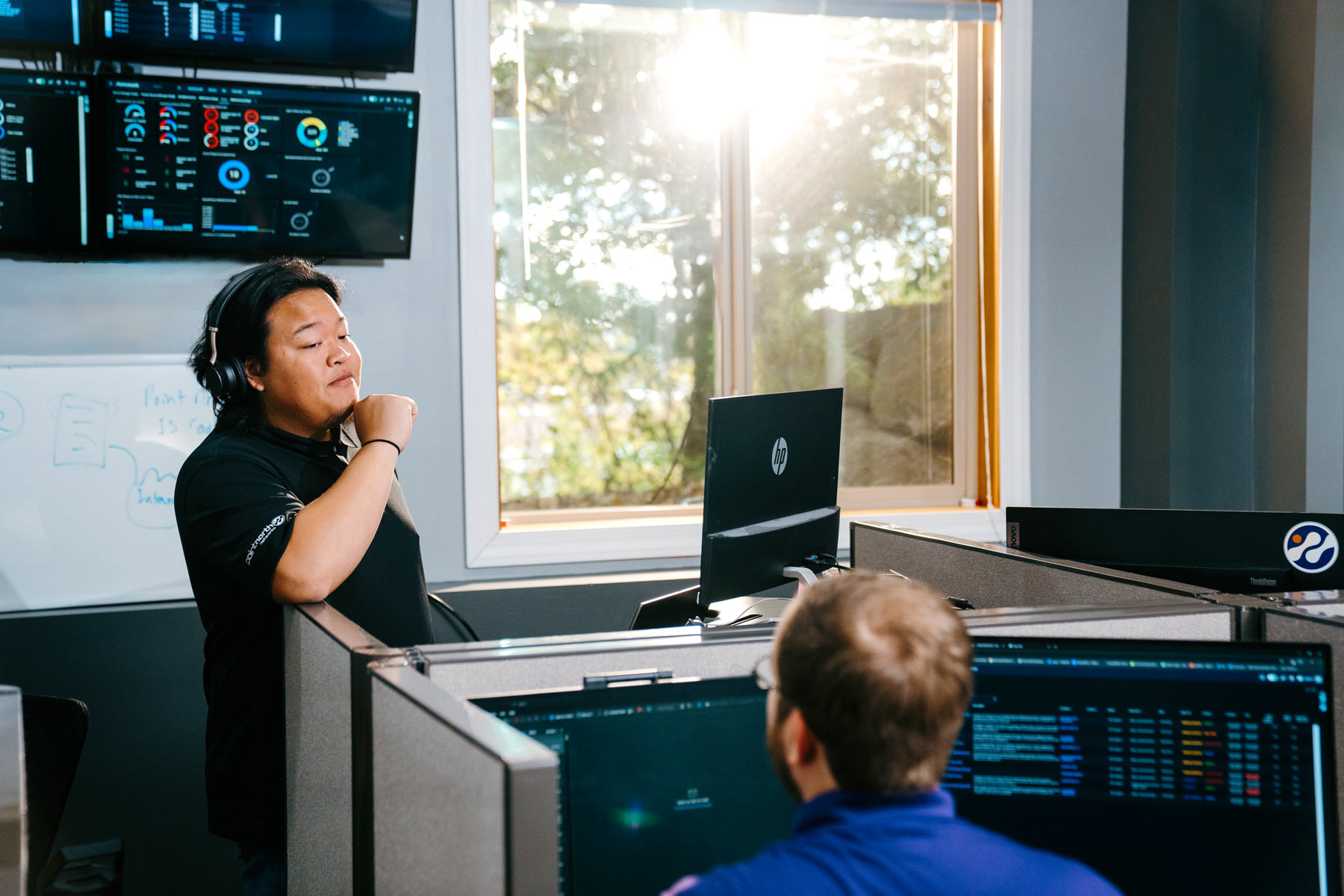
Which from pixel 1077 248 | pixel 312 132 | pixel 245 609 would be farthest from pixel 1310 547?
pixel 312 132

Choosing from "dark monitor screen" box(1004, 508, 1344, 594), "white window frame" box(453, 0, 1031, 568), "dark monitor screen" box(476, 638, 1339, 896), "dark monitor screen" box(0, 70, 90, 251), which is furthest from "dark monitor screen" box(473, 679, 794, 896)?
"dark monitor screen" box(0, 70, 90, 251)

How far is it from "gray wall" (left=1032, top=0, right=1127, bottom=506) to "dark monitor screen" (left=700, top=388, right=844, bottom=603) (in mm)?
1392

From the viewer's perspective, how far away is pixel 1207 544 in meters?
1.27

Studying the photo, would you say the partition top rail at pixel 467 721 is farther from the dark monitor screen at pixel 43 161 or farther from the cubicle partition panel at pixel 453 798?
the dark monitor screen at pixel 43 161

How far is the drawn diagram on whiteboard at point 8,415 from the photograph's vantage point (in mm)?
2174

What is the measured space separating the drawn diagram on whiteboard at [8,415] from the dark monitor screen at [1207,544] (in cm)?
211

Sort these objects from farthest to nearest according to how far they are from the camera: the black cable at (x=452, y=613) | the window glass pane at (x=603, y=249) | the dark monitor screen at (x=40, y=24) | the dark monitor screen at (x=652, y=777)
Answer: the window glass pane at (x=603, y=249) < the dark monitor screen at (x=40, y=24) < the black cable at (x=452, y=613) < the dark monitor screen at (x=652, y=777)

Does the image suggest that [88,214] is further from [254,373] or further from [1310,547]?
[1310,547]

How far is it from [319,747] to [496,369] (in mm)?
1618

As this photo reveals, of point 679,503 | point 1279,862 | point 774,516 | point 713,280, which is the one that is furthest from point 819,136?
point 1279,862

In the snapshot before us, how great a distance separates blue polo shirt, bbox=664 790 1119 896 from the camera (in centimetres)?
56

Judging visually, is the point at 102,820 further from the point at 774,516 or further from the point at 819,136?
the point at 819,136

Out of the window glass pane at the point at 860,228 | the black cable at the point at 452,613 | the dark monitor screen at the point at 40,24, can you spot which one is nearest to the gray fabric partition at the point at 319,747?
the black cable at the point at 452,613

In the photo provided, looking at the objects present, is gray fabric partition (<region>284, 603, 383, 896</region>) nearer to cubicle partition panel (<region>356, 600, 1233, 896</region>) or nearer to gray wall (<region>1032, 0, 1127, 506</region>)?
cubicle partition panel (<region>356, 600, 1233, 896</region>)
